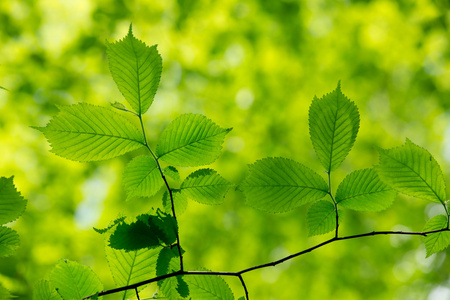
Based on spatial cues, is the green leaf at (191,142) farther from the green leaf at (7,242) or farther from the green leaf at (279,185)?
the green leaf at (7,242)

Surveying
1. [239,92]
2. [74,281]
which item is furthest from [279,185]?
[239,92]

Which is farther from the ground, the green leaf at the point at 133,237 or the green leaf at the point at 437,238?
the green leaf at the point at 133,237

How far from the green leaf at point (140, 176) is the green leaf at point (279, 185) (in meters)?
0.13

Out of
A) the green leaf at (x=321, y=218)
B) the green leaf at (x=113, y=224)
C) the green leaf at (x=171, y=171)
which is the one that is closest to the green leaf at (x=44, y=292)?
the green leaf at (x=113, y=224)

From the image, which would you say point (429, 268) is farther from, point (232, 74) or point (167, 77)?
point (167, 77)

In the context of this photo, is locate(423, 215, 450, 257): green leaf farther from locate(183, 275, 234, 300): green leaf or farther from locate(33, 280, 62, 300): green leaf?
locate(33, 280, 62, 300): green leaf

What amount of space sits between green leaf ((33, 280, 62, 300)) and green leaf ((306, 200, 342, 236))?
1.21 ft

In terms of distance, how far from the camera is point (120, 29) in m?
4.25

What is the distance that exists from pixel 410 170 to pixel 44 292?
51 centimetres

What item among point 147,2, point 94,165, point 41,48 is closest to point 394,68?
point 147,2

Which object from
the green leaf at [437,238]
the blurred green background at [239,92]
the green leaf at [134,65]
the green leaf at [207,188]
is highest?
the blurred green background at [239,92]

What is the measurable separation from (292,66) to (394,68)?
56.5 inches

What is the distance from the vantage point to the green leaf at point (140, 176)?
49cm

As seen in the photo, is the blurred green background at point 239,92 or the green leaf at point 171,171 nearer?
the green leaf at point 171,171
